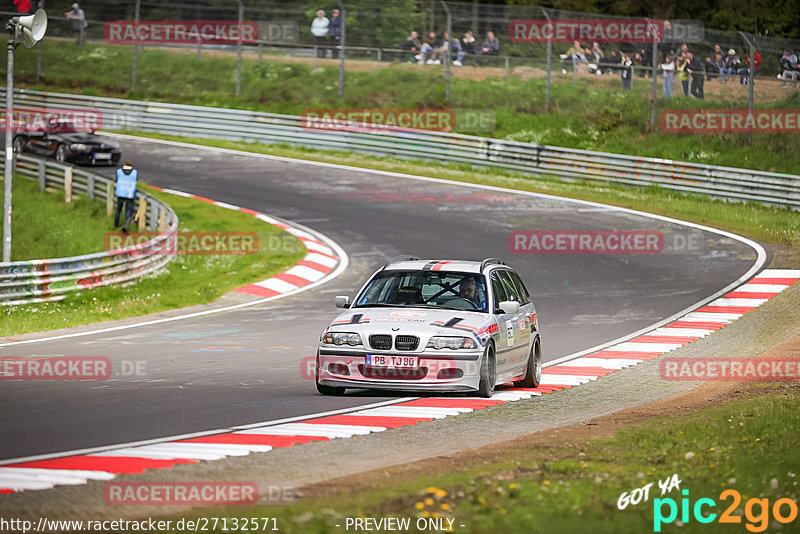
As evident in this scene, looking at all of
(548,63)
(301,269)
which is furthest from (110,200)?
(548,63)

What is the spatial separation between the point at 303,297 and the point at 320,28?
20265 millimetres

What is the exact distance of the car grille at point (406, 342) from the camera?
38.0 feet

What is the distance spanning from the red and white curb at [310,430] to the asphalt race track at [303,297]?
0.42 m

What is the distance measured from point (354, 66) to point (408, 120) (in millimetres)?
2855

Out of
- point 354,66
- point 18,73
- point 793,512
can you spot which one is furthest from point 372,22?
point 793,512

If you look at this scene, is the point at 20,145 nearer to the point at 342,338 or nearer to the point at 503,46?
the point at 503,46

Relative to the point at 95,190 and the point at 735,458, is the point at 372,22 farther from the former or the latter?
the point at 735,458

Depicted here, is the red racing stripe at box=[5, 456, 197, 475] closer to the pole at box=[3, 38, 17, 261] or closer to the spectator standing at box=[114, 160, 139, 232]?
the pole at box=[3, 38, 17, 261]

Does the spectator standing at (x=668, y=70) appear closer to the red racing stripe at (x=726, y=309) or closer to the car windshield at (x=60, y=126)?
the red racing stripe at (x=726, y=309)

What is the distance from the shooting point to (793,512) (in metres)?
6.51

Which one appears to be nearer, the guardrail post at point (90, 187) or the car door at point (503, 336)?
the car door at point (503, 336)

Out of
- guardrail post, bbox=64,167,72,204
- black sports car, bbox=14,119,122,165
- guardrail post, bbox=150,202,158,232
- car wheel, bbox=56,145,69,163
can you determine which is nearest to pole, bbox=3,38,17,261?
guardrail post, bbox=150,202,158,232

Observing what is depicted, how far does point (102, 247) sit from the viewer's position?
27.0 m

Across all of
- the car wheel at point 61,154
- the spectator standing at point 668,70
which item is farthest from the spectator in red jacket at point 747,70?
the car wheel at point 61,154
